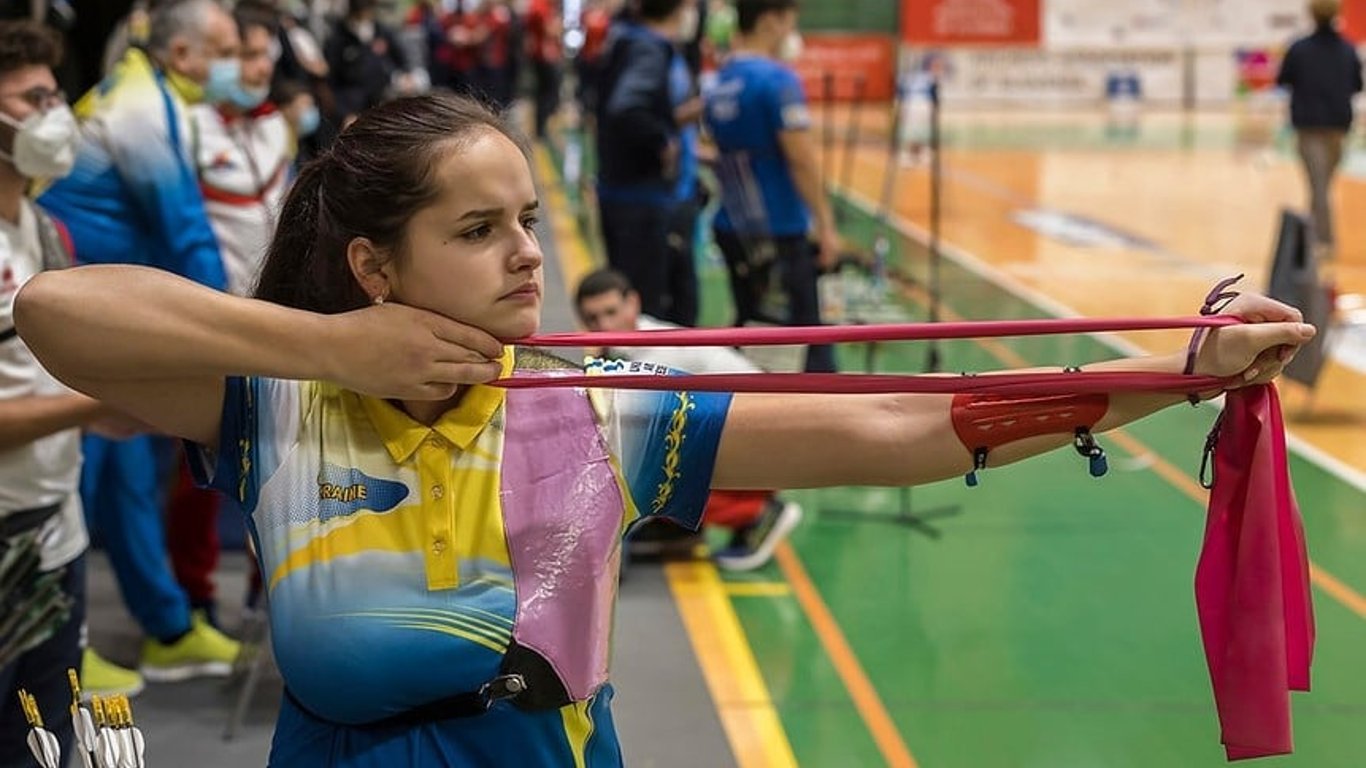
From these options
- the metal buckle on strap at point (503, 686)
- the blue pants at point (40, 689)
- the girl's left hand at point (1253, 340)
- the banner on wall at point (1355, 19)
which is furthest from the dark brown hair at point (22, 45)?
the banner on wall at point (1355, 19)

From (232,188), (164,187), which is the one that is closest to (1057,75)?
(232,188)

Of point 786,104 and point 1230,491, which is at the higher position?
point 786,104

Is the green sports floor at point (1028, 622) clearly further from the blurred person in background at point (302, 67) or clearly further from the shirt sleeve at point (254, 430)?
the blurred person in background at point (302, 67)

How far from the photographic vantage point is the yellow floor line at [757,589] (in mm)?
7281

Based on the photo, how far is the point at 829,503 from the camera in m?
8.60

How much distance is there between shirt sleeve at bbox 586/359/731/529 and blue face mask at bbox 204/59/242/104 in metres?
4.59

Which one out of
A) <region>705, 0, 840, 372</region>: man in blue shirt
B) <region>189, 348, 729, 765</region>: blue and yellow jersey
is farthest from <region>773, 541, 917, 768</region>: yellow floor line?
<region>189, 348, 729, 765</region>: blue and yellow jersey

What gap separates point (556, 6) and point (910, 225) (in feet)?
59.9

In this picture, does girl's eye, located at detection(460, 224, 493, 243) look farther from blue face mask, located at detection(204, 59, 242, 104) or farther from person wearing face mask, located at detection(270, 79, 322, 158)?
person wearing face mask, located at detection(270, 79, 322, 158)

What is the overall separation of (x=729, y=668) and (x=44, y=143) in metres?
2.97

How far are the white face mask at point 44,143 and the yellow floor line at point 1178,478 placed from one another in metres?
2.58

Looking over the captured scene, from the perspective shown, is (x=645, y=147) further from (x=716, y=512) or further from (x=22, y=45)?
(x=22, y=45)

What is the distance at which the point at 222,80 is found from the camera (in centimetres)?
676

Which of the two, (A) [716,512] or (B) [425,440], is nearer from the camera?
(B) [425,440]
